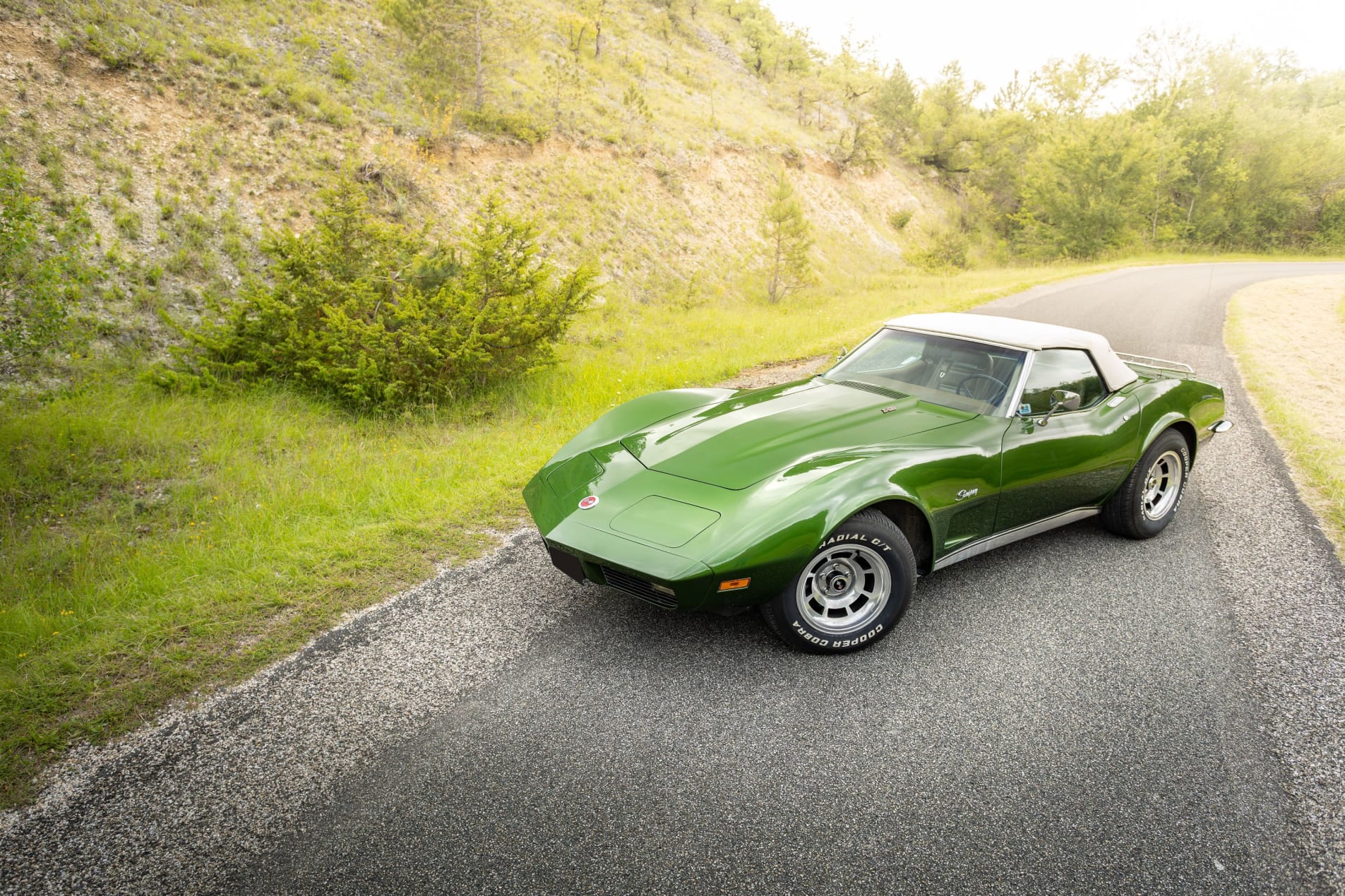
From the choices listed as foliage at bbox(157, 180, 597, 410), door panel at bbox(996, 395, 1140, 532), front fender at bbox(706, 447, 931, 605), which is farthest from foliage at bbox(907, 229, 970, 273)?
front fender at bbox(706, 447, 931, 605)

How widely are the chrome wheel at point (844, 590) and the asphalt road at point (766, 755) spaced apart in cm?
19

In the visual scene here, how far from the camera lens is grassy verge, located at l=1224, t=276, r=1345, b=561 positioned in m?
5.61

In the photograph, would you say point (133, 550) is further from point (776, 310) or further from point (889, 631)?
point (776, 310)

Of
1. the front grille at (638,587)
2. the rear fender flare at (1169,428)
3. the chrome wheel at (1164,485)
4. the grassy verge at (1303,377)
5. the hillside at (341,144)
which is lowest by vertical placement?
the grassy verge at (1303,377)

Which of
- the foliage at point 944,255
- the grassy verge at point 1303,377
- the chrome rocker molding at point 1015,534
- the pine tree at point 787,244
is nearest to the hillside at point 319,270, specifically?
the foliage at point 944,255

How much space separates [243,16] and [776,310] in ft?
39.3

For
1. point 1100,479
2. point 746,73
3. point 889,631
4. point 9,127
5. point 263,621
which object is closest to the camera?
point 889,631

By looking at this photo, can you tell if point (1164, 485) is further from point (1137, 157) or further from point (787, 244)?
point (1137, 157)

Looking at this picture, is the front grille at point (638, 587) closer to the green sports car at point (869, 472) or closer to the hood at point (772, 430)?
the green sports car at point (869, 472)

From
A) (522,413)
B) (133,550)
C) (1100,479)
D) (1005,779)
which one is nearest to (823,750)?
(1005,779)

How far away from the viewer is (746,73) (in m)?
33.2

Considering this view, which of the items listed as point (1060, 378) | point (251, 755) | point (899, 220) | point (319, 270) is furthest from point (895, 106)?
point (251, 755)

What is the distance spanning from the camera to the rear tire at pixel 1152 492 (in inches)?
178

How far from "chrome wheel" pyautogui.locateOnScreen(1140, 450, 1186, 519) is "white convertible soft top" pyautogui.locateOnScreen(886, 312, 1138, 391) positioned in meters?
0.63
